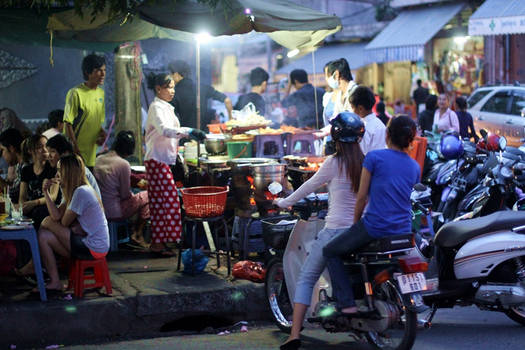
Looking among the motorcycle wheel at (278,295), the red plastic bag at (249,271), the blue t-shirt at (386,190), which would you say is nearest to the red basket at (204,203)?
the red plastic bag at (249,271)

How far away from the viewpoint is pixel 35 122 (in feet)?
48.1

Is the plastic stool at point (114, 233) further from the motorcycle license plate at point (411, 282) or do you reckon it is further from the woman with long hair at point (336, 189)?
the motorcycle license plate at point (411, 282)

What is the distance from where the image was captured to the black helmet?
5703mm

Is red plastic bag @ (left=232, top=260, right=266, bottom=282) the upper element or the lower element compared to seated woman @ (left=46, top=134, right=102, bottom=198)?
lower

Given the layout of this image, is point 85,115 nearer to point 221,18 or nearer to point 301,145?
point 221,18

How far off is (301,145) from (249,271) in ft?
9.05

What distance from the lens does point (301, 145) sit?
9852 millimetres

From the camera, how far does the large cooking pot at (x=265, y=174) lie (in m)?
8.15

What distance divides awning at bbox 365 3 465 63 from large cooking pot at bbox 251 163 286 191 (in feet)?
53.8

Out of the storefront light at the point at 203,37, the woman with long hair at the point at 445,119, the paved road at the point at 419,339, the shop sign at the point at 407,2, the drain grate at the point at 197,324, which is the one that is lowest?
the drain grate at the point at 197,324

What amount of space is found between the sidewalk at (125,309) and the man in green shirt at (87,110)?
192 cm

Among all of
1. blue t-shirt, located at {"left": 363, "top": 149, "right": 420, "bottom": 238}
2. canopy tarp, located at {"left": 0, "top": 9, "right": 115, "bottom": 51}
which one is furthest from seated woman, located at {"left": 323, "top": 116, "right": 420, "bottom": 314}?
canopy tarp, located at {"left": 0, "top": 9, "right": 115, "bottom": 51}

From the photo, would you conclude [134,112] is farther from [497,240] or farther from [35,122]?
[497,240]

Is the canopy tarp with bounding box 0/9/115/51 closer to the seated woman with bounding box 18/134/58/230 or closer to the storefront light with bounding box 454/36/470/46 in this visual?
the seated woman with bounding box 18/134/58/230
